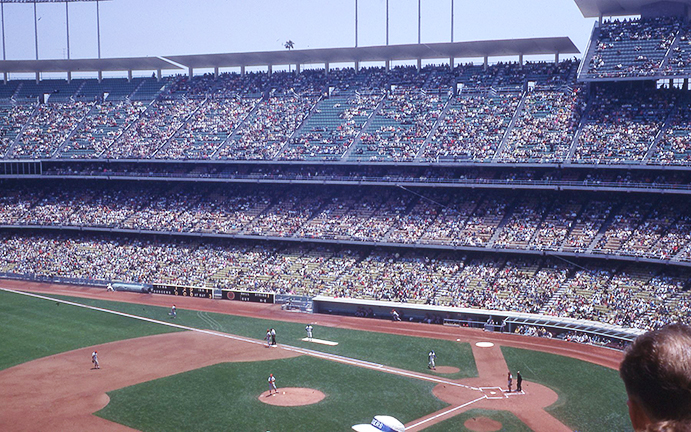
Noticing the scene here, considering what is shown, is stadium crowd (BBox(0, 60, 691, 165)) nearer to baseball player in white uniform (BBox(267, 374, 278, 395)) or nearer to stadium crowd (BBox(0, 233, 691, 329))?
stadium crowd (BBox(0, 233, 691, 329))

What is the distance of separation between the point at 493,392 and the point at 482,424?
4.40 metres

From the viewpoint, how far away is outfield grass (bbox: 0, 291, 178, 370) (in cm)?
3703

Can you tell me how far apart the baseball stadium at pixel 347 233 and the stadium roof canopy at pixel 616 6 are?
33cm

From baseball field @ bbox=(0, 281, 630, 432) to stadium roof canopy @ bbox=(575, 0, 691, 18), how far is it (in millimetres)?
33889

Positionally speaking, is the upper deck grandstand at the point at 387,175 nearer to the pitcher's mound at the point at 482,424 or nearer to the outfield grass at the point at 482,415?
the outfield grass at the point at 482,415

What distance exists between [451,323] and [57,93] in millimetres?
60056

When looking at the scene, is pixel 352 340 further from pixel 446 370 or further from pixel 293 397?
pixel 293 397

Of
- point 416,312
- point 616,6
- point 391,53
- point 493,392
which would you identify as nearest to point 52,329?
point 416,312

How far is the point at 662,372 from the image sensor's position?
92.4 inches

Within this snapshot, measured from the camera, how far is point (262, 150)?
202 feet

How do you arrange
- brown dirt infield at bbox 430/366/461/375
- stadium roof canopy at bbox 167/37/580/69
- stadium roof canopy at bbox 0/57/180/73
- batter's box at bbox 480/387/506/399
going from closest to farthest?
batter's box at bbox 480/387/506/399 < brown dirt infield at bbox 430/366/461/375 < stadium roof canopy at bbox 167/37/580/69 < stadium roof canopy at bbox 0/57/180/73

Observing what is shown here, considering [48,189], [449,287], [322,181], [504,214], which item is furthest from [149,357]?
[48,189]

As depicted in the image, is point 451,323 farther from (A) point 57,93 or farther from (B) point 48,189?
(A) point 57,93

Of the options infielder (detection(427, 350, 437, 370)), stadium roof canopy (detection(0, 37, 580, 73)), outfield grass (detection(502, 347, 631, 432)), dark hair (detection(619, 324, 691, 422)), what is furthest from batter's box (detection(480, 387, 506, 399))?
stadium roof canopy (detection(0, 37, 580, 73))
